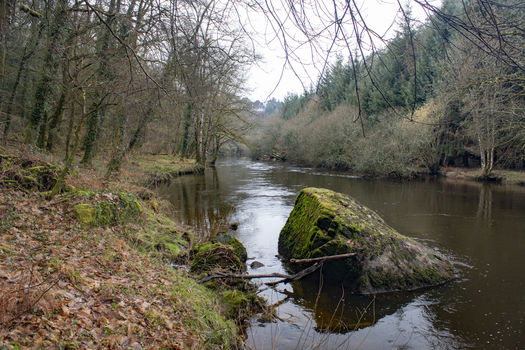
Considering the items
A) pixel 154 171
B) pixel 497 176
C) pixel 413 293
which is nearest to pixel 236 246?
pixel 413 293

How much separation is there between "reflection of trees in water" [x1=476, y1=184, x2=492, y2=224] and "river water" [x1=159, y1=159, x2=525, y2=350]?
0.05 metres

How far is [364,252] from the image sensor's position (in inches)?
264

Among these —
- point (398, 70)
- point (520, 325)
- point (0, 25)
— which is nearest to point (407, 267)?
point (520, 325)

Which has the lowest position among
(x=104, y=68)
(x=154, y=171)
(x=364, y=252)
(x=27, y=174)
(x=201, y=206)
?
(x=201, y=206)

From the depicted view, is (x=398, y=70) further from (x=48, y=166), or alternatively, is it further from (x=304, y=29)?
(x=48, y=166)

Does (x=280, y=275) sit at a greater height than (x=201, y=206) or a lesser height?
lesser

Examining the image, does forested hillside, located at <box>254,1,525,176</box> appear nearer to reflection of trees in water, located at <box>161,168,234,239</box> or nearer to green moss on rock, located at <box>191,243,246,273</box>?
green moss on rock, located at <box>191,243,246,273</box>

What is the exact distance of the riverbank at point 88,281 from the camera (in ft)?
9.84

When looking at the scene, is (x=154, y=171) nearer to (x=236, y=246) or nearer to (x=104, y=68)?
(x=104, y=68)

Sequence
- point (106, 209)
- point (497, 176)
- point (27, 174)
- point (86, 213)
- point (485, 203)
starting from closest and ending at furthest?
point (86, 213) < point (106, 209) < point (27, 174) < point (485, 203) < point (497, 176)

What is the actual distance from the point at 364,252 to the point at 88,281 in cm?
494

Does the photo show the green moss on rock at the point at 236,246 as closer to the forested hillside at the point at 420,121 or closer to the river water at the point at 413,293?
the river water at the point at 413,293

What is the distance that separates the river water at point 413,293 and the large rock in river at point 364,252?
0.27 m

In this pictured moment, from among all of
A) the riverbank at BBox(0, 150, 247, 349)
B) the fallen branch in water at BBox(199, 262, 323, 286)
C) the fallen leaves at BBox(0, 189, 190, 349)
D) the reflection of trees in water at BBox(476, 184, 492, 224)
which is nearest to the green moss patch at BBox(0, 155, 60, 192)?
the riverbank at BBox(0, 150, 247, 349)
